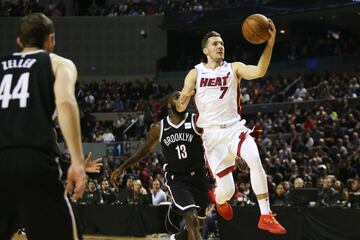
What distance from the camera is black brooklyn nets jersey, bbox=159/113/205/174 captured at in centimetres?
856

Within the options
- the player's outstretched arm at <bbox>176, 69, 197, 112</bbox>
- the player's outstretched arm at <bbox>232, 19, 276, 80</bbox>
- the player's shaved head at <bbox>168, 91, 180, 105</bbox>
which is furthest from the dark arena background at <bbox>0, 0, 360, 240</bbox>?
the player's outstretched arm at <bbox>176, 69, 197, 112</bbox>

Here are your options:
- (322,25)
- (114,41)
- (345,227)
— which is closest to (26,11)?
(114,41)

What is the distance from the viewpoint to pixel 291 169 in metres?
16.1

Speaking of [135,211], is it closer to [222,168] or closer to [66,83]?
[222,168]

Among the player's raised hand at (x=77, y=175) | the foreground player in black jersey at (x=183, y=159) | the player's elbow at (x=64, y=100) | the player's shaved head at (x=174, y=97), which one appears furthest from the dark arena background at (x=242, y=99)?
the player's elbow at (x=64, y=100)

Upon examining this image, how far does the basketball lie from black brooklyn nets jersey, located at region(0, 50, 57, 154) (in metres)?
3.77

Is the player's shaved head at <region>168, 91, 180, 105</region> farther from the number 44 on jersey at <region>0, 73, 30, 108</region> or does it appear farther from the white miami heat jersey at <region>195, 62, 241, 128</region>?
the number 44 on jersey at <region>0, 73, 30, 108</region>

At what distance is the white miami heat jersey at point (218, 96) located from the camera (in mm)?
7707

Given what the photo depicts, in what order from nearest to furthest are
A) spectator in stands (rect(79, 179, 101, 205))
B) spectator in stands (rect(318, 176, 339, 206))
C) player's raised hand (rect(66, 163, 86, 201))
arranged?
Answer: player's raised hand (rect(66, 163, 86, 201)) < spectator in stands (rect(318, 176, 339, 206)) < spectator in stands (rect(79, 179, 101, 205))

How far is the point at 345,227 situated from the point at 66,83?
7.81 metres

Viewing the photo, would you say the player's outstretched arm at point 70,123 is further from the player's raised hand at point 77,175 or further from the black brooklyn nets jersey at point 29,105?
A: the black brooklyn nets jersey at point 29,105

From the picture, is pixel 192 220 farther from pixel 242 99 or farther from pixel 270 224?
pixel 242 99

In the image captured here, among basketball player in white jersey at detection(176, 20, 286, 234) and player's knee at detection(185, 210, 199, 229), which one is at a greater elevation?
basketball player in white jersey at detection(176, 20, 286, 234)

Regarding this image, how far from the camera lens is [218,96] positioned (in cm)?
770
